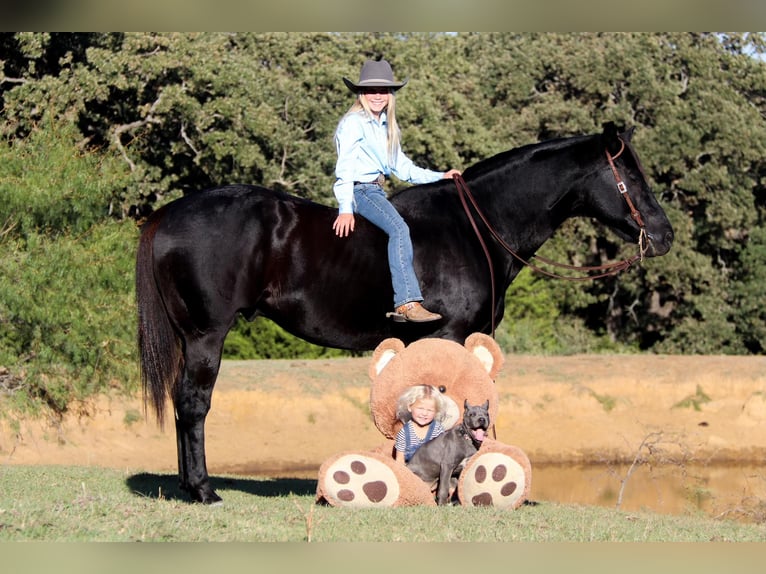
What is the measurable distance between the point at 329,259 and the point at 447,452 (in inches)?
61.6

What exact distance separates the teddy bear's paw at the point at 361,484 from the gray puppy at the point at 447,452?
26 cm

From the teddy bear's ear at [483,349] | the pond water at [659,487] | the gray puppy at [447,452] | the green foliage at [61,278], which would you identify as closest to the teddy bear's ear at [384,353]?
the teddy bear's ear at [483,349]

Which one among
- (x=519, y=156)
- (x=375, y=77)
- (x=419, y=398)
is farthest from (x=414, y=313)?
(x=375, y=77)

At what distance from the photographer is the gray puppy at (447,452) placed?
22.3 ft

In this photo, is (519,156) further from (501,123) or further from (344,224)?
(501,123)

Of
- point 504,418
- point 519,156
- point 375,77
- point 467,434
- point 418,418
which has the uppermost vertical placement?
point 375,77

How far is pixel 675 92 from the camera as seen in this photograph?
23203mm

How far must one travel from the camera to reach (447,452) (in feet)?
22.4

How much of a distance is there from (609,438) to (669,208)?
28.4 feet

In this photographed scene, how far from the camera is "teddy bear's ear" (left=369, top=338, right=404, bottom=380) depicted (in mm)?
7059

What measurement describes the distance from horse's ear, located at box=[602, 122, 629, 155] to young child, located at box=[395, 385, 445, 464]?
7.15 ft

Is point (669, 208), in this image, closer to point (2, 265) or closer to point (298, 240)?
point (2, 265)

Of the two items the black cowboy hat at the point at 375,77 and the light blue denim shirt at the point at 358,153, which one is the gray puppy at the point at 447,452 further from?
the black cowboy hat at the point at 375,77

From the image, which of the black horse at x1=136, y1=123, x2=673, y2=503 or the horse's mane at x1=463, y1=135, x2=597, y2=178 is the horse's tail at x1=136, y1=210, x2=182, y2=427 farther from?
the horse's mane at x1=463, y1=135, x2=597, y2=178
